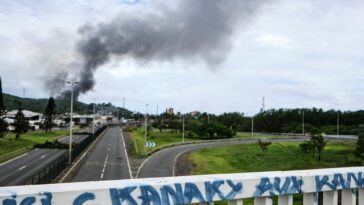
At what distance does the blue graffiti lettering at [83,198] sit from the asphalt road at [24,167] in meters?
39.6

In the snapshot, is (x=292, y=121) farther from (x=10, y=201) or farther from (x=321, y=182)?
(x=10, y=201)

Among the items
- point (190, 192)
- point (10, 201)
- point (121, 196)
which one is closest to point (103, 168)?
point (190, 192)

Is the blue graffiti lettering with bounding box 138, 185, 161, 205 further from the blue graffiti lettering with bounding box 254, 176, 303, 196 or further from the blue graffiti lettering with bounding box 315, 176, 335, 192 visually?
the blue graffiti lettering with bounding box 315, 176, 335, 192

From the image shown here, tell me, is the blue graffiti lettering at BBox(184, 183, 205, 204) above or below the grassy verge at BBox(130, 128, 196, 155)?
above

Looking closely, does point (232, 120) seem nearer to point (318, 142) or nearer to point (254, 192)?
point (318, 142)

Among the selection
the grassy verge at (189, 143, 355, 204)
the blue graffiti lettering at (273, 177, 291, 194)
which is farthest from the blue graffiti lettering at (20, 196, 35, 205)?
the grassy verge at (189, 143, 355, 204)

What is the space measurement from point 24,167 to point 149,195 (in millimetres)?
54586

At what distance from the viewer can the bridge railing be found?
3.90m

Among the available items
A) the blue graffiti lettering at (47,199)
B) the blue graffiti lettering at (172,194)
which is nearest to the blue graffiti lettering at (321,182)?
the blue graffiti lettering at (172,194)

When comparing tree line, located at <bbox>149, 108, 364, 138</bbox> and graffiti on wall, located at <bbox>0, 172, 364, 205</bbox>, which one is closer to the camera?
graffiti on wall, located at <bbox>0, 172, 364, 205</bbox>

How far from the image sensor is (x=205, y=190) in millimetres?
4750

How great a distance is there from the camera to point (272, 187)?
5.33 m

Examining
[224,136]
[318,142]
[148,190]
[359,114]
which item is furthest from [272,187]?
[359,114]

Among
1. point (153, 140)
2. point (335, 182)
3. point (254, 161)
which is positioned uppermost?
point (335, 182)
